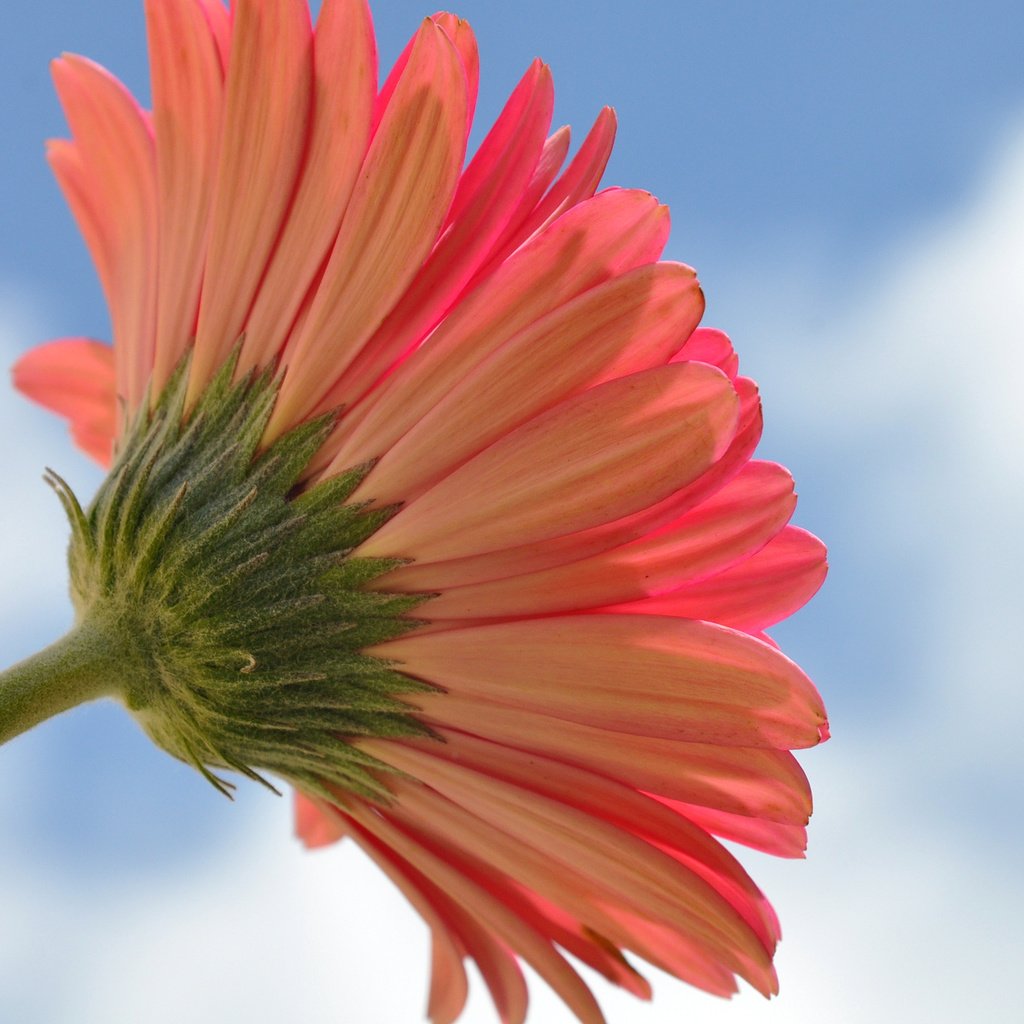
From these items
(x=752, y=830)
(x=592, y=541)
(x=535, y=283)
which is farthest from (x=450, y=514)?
(x=752, y=830)

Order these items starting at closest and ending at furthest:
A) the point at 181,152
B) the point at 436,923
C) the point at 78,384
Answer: the point at 181,152, the point at 436,923, the point at 78,384

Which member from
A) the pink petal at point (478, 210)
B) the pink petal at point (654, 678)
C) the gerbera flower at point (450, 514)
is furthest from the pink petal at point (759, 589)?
the pink petal at point (478, 210)

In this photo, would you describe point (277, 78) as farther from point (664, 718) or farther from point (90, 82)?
point (664, 718)

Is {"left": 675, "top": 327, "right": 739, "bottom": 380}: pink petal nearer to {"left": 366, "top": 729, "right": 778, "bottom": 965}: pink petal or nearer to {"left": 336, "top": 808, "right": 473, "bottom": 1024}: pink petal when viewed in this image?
{"left": 366, "top": 729, "right": 778, "bottom": 965}: pink petal

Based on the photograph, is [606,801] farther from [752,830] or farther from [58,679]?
[58,679]

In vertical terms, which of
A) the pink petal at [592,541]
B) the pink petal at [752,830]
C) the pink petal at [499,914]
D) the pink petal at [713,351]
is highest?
the pink petal at [713,351]

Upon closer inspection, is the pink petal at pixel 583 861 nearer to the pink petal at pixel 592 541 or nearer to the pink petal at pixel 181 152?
the pink petal at pixel 592 541

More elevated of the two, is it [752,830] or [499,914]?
[752,830]

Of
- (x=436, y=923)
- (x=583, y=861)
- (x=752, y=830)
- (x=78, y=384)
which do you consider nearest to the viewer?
(x=583, y=861)
